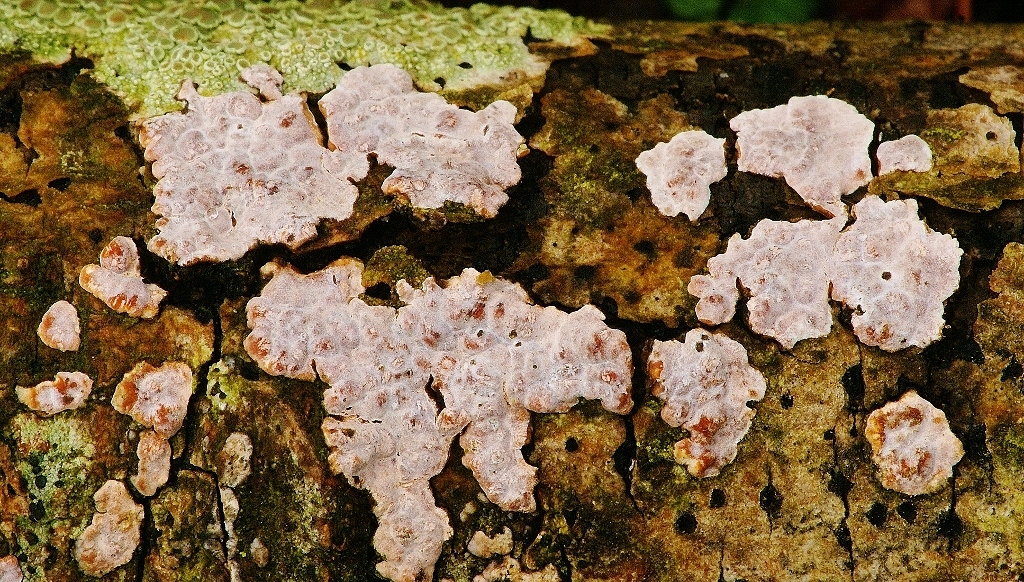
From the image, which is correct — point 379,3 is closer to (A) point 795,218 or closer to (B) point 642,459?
(A) point 795,218

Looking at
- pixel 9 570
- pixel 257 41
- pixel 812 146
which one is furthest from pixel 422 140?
pixel 9 570

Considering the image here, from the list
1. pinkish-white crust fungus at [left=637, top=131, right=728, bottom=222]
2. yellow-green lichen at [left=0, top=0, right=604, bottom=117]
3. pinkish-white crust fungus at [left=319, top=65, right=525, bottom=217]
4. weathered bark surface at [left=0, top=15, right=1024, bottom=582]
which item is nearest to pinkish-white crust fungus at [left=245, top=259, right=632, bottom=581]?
weathered bark surface at [left=0, top=15, right=1024, bottom=582]

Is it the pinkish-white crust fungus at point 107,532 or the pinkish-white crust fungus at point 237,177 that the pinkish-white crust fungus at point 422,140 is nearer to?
the pinkish-white crust fungus at point 237,177

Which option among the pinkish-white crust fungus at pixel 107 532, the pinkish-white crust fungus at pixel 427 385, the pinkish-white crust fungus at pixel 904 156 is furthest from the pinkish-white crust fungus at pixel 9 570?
the pinkish-white crust fungus at pixel 904 156

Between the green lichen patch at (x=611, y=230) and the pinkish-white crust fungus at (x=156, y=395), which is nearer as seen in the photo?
the pinkish-white crust fungus at (x=156, y=395)

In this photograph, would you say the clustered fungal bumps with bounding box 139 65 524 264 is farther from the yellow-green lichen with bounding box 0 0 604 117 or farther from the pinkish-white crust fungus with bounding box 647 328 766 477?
the pinkish-white crust fungus with bounding box 647 328 766 477

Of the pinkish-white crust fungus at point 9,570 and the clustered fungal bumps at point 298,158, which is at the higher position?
the clustered fungal bumps at point 298,158

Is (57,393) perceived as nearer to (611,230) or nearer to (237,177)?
(237,177)
